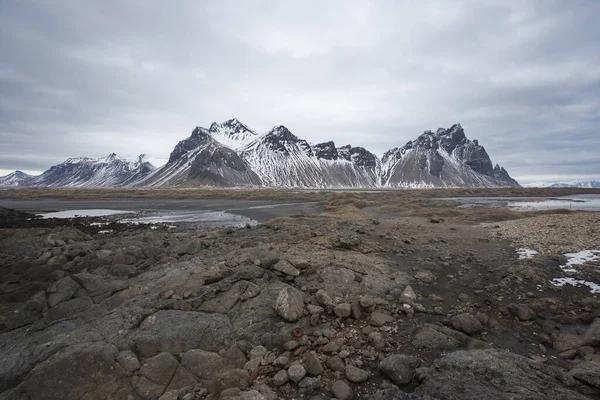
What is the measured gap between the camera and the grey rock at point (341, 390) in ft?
20.9

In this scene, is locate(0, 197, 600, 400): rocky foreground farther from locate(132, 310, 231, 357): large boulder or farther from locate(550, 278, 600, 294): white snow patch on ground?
locate(550, 278, 600, 294): white snow patch on ground

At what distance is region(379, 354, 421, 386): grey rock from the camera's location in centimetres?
670

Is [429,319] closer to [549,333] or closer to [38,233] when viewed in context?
[549,333]

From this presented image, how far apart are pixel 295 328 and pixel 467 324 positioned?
5.30 metres

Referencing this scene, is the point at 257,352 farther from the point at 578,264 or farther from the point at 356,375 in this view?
the point at 578,264

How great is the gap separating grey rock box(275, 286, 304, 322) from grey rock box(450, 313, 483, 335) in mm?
4815

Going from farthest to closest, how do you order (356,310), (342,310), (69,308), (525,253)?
(525,253), (69,308), (356,310), (342,310)

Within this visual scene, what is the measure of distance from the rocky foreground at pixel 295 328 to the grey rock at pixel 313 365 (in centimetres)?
3

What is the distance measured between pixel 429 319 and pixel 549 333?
3300 millimetres

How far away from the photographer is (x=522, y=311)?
9656 millimetres

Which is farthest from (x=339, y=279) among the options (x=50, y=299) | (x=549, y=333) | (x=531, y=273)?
(x=50, y=299)

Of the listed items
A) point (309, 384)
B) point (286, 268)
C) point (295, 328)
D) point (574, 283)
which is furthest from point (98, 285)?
point (574, 283)

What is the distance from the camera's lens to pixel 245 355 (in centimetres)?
789

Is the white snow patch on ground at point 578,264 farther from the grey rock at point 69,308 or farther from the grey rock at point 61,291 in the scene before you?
the grey rock at point 61,291
